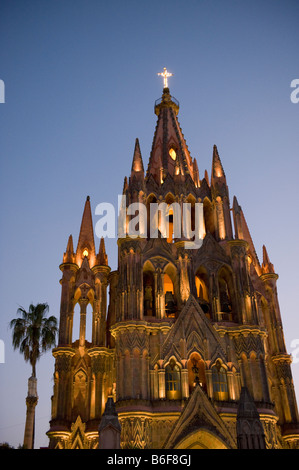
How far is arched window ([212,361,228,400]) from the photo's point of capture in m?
34.1

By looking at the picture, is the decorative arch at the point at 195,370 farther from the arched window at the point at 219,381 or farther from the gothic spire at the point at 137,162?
the gothic spire at the point at 137,162

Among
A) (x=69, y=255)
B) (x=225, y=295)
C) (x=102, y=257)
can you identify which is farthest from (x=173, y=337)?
(x=69, y=255)

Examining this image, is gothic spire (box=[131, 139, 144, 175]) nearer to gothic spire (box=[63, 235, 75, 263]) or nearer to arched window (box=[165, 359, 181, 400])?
gothic spire (box=[63, 235, 75, 263])

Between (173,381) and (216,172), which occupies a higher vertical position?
(216,172)

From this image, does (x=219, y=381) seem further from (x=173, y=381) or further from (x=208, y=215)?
(x=208, y=215)

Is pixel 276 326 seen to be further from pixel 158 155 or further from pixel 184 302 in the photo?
pixel 158 155

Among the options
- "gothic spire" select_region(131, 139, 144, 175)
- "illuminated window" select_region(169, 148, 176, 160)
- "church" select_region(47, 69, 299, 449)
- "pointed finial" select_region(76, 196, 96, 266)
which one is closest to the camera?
"church" select_region(47, 69, 299, 449)

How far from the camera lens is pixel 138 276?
1435 inches

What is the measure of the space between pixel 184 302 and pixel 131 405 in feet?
27.1

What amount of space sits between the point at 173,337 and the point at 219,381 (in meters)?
4.16

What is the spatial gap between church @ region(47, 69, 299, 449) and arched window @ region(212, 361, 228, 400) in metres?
0.07

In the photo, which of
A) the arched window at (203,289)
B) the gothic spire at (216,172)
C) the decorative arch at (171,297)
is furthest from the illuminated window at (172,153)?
the decorative arch at (171,297)

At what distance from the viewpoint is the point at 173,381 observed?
3388 cm

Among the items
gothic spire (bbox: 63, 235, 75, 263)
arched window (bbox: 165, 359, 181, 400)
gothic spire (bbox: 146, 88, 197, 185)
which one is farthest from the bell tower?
gothic spire (bbox: 146, 88, 197, 185)
